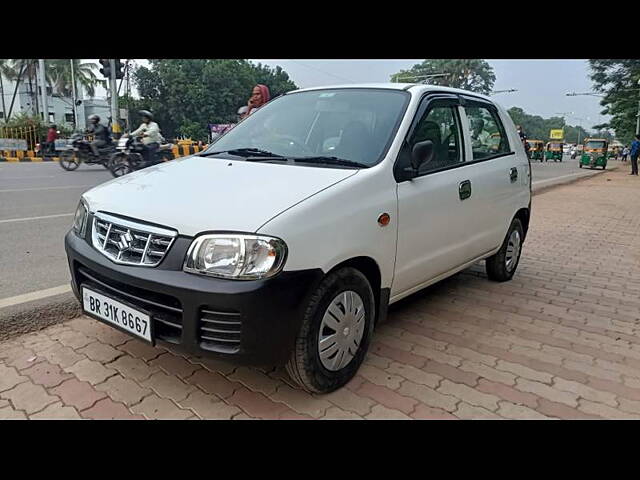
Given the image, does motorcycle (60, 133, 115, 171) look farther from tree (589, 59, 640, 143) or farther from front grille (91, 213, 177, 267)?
tree (589, 59, 640, 143)

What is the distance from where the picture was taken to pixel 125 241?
92.7 inches

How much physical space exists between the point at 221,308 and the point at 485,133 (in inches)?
118

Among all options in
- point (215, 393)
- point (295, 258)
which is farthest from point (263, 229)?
point (215, 393)

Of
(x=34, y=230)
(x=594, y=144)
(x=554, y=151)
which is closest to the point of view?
(x=34, y=230)

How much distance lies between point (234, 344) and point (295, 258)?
1.57ft

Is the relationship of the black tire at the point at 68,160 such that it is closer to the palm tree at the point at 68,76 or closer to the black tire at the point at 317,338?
the black tire at the point at 317,338

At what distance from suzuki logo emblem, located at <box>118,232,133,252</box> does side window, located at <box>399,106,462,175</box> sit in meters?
1.59

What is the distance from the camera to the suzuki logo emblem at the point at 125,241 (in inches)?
92.1

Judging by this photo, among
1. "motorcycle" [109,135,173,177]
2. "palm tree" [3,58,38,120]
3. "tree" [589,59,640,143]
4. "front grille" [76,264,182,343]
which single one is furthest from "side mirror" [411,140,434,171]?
"palm tree" [3,58,38,120]

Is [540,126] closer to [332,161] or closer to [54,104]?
[54,104]

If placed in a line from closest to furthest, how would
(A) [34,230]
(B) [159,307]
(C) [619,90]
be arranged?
(B) [159,307] < (A) [34,230] < (C) [619,90]

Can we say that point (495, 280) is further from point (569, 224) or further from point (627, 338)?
point (569, 224)

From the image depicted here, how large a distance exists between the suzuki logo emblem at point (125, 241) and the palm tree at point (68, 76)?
55364mm

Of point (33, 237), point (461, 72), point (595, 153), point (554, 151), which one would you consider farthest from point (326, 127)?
point (461, 72)
